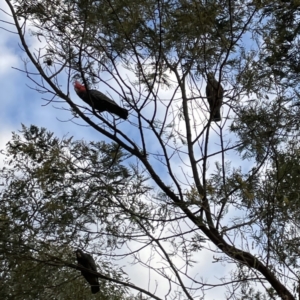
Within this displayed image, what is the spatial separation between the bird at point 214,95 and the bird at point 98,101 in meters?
0.50

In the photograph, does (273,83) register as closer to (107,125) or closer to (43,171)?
(107,125)

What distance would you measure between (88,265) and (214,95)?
126 cm

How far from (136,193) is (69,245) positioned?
526mm

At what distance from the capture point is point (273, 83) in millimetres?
4117

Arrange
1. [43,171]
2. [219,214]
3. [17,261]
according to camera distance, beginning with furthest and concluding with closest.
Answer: [43,171] < [17,261] < [219,214]

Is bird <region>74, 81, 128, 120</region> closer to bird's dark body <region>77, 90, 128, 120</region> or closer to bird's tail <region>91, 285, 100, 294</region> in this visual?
bird's dark body <region>77, 90, 128, 120</region>

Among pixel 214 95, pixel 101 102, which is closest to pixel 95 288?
pixel 101 102

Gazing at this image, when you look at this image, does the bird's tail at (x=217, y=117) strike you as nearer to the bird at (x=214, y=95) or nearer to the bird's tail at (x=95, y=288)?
the bird at (x=214, y=95)

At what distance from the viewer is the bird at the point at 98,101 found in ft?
12.1

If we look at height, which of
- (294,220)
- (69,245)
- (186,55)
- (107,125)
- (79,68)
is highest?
(186,55)

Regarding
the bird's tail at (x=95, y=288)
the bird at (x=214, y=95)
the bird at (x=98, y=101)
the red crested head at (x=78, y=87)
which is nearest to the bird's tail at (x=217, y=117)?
the bird at (x=214, y=95)

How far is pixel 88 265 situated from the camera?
3.73m

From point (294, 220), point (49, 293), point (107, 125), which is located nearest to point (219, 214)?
point (294, 220)

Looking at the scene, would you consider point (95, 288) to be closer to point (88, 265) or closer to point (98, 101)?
point (88, 265)
